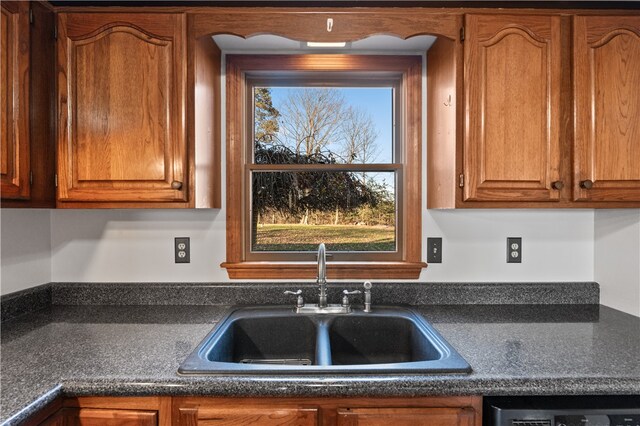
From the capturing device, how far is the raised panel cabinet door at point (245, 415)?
1057mm

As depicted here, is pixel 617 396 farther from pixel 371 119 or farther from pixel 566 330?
pixel 371 119

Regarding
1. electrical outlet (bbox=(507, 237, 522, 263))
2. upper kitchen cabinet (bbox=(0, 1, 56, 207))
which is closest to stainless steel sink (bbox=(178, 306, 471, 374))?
electrical outlet (bbox=(507, 237, 522, 263))

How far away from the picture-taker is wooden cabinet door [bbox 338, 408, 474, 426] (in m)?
1.05

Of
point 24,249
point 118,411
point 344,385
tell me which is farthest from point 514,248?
point 24,249

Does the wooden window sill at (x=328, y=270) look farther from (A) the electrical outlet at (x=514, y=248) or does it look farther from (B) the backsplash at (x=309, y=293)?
A: (A) the electrical outlet at (x=514, y=248)

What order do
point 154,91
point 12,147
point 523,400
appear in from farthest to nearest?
point 154,91
point 12,147
point 523,400

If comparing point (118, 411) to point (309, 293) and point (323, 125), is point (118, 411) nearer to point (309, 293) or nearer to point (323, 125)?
point (309, 293)

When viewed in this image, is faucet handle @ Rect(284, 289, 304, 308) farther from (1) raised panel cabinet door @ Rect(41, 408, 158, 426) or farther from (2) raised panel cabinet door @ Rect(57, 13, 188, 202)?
(1) raised panel cabinet door @ Rect(41, 408, 158, 426)

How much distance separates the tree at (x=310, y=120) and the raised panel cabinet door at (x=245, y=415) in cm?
121

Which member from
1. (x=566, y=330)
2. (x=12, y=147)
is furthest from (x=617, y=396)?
(x=12, y=147)

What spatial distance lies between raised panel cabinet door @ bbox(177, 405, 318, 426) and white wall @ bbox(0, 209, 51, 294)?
3.52 ft

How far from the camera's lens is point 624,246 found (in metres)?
1.65

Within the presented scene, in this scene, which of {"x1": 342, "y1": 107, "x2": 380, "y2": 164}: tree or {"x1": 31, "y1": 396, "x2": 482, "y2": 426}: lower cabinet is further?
{"x1": 342, "y1": 107, "x2": 380, "y2": 164}: tree

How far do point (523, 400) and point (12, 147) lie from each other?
70.4 inches
